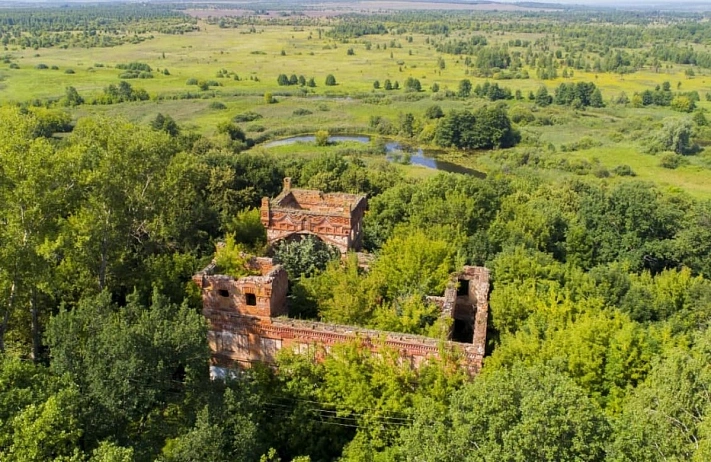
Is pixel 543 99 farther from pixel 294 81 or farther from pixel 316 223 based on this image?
pixel 316 223

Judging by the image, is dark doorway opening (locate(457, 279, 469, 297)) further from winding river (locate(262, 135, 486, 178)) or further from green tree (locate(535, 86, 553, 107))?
green tree (locate(535, 86, 553, 107))

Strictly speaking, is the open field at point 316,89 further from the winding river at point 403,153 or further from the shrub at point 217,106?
the winding river at point 403,153

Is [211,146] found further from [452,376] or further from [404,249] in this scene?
[452,376]

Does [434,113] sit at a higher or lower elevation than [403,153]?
higher

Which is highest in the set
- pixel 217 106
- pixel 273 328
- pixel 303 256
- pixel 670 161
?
pixel 303 256

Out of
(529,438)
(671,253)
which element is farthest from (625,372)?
(671,253)

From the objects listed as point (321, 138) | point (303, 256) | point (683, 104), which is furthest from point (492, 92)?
point (303, 256)

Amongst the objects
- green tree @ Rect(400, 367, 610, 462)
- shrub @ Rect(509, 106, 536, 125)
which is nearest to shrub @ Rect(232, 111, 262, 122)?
shrub @ Rect(509, 106, 536, 125)

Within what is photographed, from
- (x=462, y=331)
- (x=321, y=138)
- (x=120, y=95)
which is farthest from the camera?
(x=120, y=95)
